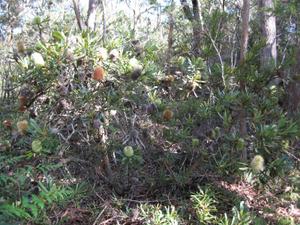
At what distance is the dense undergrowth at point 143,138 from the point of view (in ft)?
8.88

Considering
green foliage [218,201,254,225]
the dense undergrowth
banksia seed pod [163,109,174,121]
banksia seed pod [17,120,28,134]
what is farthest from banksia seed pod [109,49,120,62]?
green foliage [218,201,254,225]

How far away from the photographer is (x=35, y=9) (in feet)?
32.4

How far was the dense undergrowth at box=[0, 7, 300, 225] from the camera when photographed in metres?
2.71

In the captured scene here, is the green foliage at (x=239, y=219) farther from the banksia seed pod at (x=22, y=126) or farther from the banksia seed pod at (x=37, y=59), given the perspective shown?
the banksia seed pod at (x=37, y=59)

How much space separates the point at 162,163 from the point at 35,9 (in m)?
7.95

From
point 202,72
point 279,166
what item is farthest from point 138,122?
point 279,166

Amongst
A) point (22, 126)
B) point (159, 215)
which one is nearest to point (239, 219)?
point (159, 215)

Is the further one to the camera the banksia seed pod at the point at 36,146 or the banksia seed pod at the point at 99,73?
the banksia seed pod at the point at 99,73

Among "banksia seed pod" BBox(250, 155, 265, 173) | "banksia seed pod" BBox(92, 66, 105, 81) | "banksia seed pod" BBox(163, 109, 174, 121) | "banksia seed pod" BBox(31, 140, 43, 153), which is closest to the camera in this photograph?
"banksia seed pod" BBox(31, 140, 43, 153)

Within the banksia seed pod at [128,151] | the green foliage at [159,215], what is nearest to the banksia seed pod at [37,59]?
the banksia seed pod at [128,151]

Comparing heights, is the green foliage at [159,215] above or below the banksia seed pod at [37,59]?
below

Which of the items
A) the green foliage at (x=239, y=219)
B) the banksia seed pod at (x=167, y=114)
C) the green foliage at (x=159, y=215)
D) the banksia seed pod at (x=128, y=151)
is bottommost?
the green foliage at (x=239, y=219)

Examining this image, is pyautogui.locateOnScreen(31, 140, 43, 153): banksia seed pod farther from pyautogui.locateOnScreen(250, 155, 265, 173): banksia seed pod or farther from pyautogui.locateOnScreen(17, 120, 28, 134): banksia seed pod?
pyautogui.locateOnScreen(250, 155, 265, 173): banksia seed pod

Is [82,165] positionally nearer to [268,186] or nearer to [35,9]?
[268,186]
